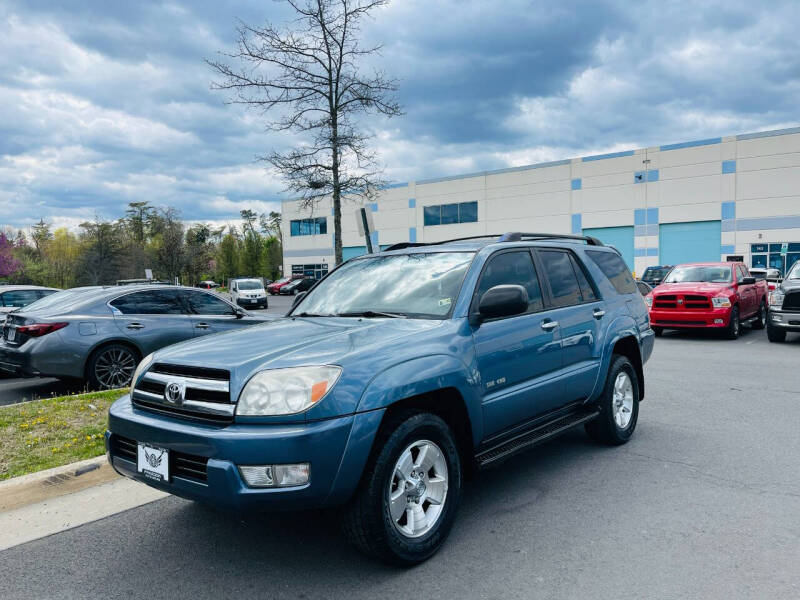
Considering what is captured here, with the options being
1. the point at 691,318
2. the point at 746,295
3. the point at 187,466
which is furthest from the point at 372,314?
the point at 746,295

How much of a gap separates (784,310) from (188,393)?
A: 12281 millimetres

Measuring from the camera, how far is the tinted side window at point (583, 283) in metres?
4.93

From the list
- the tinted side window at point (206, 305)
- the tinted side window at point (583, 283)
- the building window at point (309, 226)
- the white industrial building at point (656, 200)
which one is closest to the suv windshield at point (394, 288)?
the tinted side window at point (583, 283)

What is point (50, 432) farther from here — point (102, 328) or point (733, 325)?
point (733, 325)

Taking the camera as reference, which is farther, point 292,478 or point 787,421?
point 787,421

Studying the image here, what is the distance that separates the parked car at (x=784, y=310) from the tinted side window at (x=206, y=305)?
1059cm

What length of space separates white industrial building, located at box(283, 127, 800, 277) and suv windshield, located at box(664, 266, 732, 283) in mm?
17492

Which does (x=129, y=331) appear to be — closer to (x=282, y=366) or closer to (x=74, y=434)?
(x=74, y=434)

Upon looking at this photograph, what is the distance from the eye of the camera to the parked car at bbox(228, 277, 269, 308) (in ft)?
101

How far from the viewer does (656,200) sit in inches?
1462

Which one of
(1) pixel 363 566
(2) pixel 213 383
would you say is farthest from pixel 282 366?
(1) pixel 363 566

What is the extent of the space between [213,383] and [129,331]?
222 inches

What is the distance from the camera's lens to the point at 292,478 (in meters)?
2.73

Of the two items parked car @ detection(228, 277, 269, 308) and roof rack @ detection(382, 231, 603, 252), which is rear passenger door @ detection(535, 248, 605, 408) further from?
parked car @ detection(228, 277, 269, 308)
